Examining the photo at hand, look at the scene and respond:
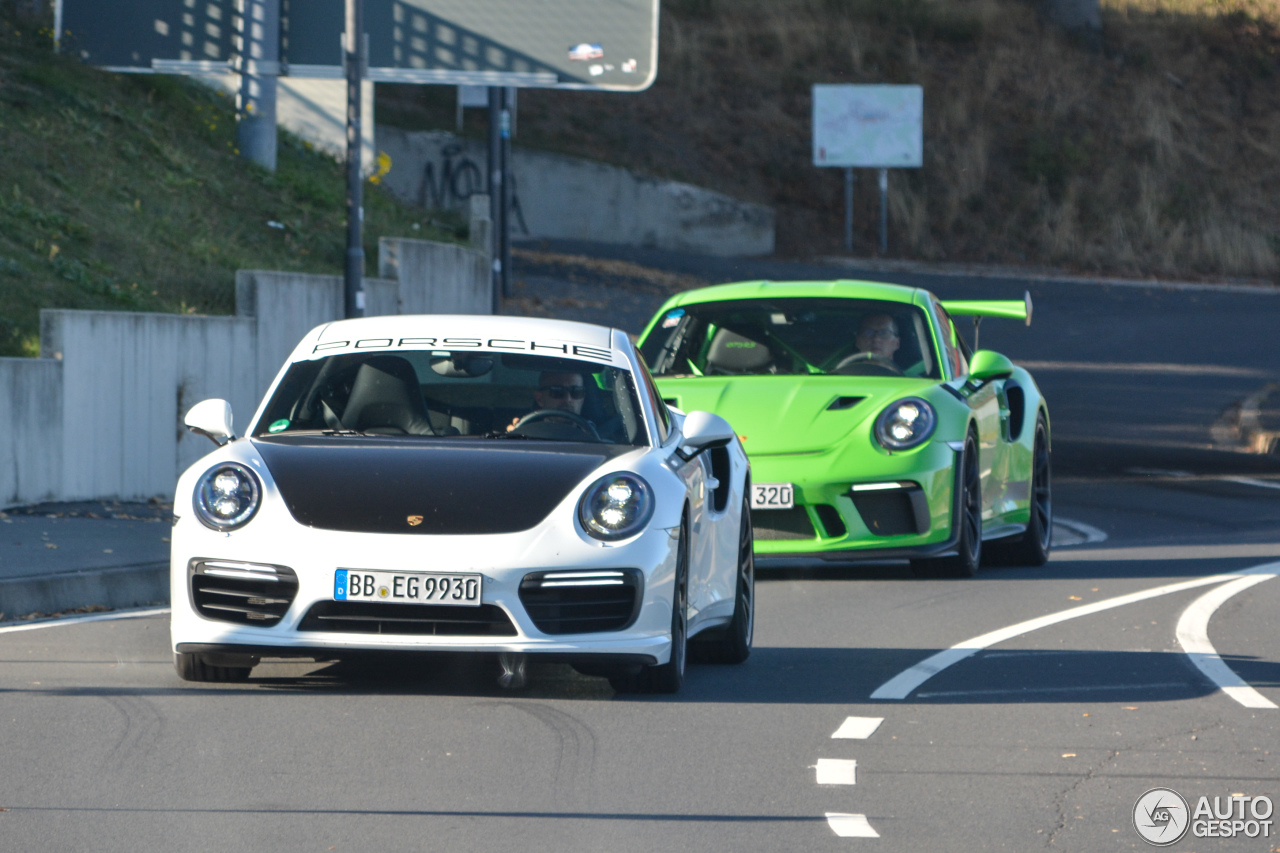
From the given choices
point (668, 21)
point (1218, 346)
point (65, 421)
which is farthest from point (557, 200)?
point (65, 421)

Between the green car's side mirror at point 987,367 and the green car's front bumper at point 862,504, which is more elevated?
the green car's side mirror at point 987,367

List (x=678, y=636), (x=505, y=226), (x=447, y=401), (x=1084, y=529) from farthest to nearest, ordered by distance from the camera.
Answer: (x=505, y=226) < (x=1084, y=529) < (x=447, y=401) < (x=678, y=636)

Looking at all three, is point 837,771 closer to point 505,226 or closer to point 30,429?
point 30,429

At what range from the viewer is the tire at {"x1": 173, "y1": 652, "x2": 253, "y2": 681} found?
25.3 feet

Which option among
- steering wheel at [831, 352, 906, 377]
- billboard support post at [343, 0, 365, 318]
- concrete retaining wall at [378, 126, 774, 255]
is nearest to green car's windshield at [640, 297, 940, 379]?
steering wheel at [831, 352, 906, 377]

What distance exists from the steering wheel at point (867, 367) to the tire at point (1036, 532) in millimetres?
1510

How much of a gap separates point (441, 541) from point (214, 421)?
118 centimetres

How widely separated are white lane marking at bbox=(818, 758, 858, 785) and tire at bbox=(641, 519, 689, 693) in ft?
3.39

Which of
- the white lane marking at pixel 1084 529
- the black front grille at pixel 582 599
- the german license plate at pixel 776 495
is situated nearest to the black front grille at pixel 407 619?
the black front grille at pixel 582 599

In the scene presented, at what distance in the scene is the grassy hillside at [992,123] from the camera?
50656 millimetres

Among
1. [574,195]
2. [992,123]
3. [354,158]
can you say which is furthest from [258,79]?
[992,123]

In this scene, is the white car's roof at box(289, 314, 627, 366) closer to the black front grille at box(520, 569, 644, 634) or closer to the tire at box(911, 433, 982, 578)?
the black front grille at box(520, 569, 644, 634)

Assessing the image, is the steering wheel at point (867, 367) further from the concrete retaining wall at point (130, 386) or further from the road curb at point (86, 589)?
the concrete retaining wall at point (130, 386)

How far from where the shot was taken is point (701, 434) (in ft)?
26.2
